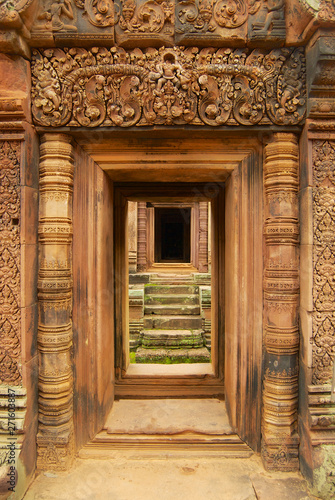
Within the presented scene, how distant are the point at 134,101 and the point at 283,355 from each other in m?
2.18

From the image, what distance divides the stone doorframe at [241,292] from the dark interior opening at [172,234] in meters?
8.43

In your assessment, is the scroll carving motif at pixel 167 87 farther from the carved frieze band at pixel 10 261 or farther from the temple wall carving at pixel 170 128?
the carved frieze band at pixel 10 261

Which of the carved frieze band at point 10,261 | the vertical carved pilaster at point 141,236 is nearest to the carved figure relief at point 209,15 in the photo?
the carved frieze band at point 10,261

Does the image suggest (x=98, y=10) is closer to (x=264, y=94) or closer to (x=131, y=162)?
(x=131, y=162)

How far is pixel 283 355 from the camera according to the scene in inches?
90.7

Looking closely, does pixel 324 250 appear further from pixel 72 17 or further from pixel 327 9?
pixel 72 17

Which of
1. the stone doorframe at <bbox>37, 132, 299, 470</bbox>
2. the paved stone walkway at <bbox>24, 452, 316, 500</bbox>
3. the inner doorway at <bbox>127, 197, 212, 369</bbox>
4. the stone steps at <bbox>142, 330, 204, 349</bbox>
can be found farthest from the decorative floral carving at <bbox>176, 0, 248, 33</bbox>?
the stone steps at <bbox>142, 330, 204, 349</bbox>

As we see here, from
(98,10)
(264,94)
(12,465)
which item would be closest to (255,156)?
(264,94)

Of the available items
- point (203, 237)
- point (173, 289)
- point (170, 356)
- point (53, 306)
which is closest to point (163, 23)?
point (53, 306)

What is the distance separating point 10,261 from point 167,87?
5.47 ft

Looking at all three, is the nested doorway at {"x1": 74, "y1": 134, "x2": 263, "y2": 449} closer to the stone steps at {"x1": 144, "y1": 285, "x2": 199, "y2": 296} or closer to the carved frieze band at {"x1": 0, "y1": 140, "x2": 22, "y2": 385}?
the carved frieze band at {"x1": 0, "y1": 140, "x2": 22, "y2": 385}

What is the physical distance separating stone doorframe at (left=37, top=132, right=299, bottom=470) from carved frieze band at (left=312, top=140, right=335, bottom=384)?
0.15 m

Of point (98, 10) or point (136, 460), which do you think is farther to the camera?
point (136, 460)

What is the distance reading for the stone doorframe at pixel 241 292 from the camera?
2283 mm
